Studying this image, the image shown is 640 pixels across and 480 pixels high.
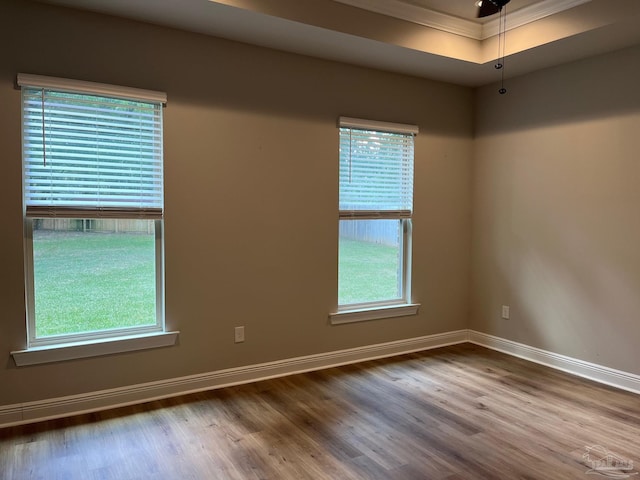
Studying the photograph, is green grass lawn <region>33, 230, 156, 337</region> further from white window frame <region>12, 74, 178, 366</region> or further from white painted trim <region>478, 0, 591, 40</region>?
white painted trim <region>478, 0, 591, 40</region>

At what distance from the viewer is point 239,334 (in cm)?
341

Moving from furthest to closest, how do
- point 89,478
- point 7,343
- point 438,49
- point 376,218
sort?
point 376,218 < point 438,49 < point 7,343 < point 89,478

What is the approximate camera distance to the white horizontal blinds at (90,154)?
2.73 metres

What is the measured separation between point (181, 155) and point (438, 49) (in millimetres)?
2100

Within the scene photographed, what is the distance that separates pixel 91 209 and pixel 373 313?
238 cm

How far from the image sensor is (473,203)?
4.54m

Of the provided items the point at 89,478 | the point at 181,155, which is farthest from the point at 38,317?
the point at 181,155

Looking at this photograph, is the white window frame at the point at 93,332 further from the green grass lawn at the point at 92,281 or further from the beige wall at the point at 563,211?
the beige wall at the point at 563,211

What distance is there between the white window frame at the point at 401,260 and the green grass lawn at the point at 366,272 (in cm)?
5

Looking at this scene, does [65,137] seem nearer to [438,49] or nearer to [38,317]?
[38,317]

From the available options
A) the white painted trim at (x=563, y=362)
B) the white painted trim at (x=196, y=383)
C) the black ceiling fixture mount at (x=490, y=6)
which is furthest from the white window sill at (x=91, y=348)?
the white painted trim at (x=563, y=362)

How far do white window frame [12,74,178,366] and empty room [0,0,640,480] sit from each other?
0.6 inches

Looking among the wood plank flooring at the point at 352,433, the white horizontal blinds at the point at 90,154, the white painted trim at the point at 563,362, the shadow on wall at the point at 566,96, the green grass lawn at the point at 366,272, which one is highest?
the shadow on wall at the point at 566,96

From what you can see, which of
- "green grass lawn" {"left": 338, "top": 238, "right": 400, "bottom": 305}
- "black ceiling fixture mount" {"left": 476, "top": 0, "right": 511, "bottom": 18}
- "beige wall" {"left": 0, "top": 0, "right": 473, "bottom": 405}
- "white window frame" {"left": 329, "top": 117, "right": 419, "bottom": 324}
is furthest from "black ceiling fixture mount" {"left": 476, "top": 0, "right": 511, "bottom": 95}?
"green grass lawn" {"left": 338, "top": 238, "right": 400, "bottom": 305}
